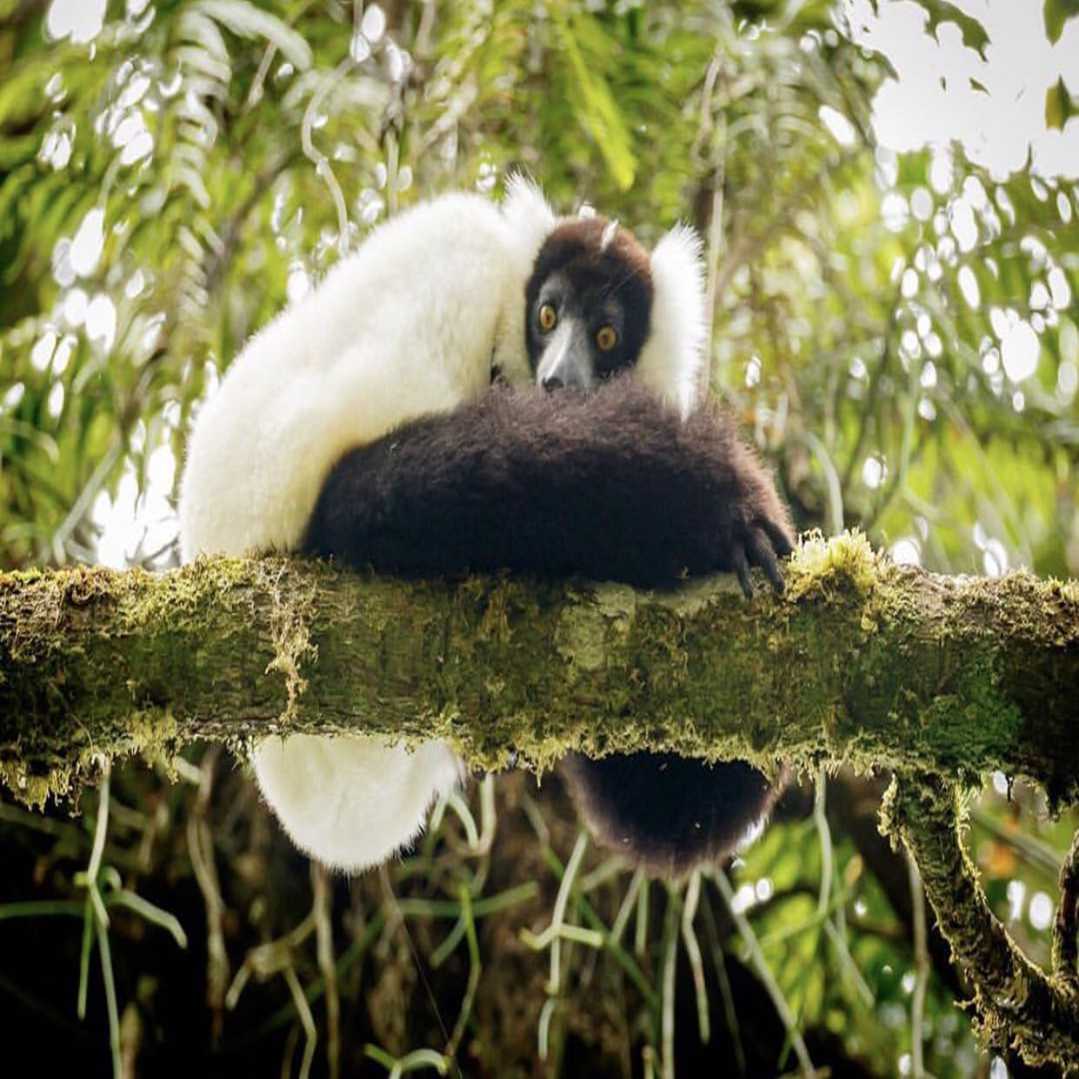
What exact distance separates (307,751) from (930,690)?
1.22 m

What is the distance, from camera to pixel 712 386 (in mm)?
3484

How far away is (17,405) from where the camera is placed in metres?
3.52

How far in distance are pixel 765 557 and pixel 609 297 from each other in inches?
58.1

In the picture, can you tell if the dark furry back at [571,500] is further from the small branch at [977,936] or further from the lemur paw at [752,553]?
the small branch at [977,936]

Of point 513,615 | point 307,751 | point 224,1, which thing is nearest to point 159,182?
point 224,1

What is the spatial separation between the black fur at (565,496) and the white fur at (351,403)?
0.12m

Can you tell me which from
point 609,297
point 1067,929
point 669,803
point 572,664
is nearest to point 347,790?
point 669,803

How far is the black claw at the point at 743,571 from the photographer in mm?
1814

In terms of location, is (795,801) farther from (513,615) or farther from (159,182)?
(159,182)

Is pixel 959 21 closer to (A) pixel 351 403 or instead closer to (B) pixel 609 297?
(B) pixel 609 297

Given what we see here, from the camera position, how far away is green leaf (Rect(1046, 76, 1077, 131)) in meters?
2.88

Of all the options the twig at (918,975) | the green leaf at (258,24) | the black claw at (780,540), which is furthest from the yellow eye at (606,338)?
the twig at (918,975)

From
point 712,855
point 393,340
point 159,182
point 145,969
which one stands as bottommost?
point 145,969

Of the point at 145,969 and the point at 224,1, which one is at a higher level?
the point at 224,1
